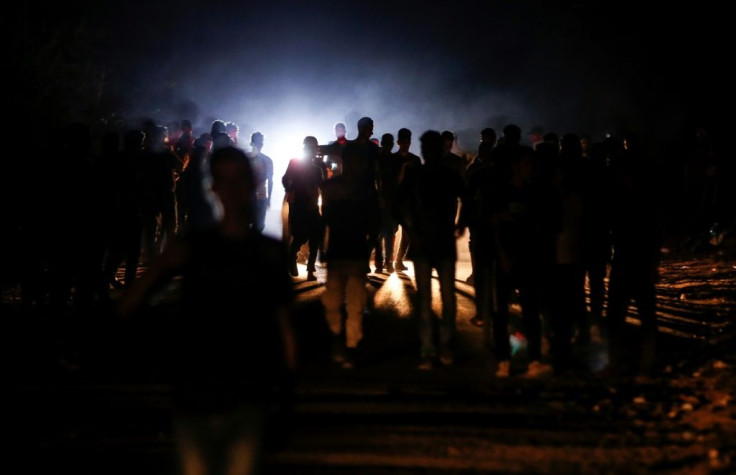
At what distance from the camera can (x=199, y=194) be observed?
1219cm

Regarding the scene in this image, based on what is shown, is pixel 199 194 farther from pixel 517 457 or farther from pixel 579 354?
pixel 517 457

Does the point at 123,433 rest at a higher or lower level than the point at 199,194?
lower

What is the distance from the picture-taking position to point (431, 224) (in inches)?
304

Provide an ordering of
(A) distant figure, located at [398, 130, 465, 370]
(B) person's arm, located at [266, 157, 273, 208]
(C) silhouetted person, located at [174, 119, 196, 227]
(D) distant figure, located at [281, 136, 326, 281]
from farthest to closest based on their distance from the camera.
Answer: (C) silhouetted person, located at [174, 119, 196, 227] < (B) person's arm, located at [266, 157, 273, 208] < (D) distant figure, located at [281, 136, 326, 281] < (A) distant figure, located at [398, 130, 465, 370]

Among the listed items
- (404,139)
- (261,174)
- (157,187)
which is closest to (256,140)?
(261,174)

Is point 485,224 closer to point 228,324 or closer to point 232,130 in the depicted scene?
point 228,324

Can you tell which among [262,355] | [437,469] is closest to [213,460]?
[262,355]

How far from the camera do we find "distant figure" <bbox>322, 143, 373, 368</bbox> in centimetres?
816

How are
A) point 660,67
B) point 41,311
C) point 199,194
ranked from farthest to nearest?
1. point 660,67
2. point 199,194
3. point 41,311

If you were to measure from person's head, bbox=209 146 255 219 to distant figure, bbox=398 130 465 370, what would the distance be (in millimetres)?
4054

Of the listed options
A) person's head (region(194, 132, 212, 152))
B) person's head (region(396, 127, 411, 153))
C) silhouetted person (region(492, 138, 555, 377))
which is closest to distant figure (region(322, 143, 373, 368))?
silhouetted person (region(492, 138, 555, 377))

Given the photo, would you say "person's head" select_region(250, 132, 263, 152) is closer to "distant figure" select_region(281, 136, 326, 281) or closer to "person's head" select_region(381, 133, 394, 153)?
"distant figure" select_region(281, 136, 326, 281)

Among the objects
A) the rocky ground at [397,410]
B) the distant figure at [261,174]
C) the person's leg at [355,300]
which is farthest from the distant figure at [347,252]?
the distant figure at [261,174]

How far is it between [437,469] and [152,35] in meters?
33.2
